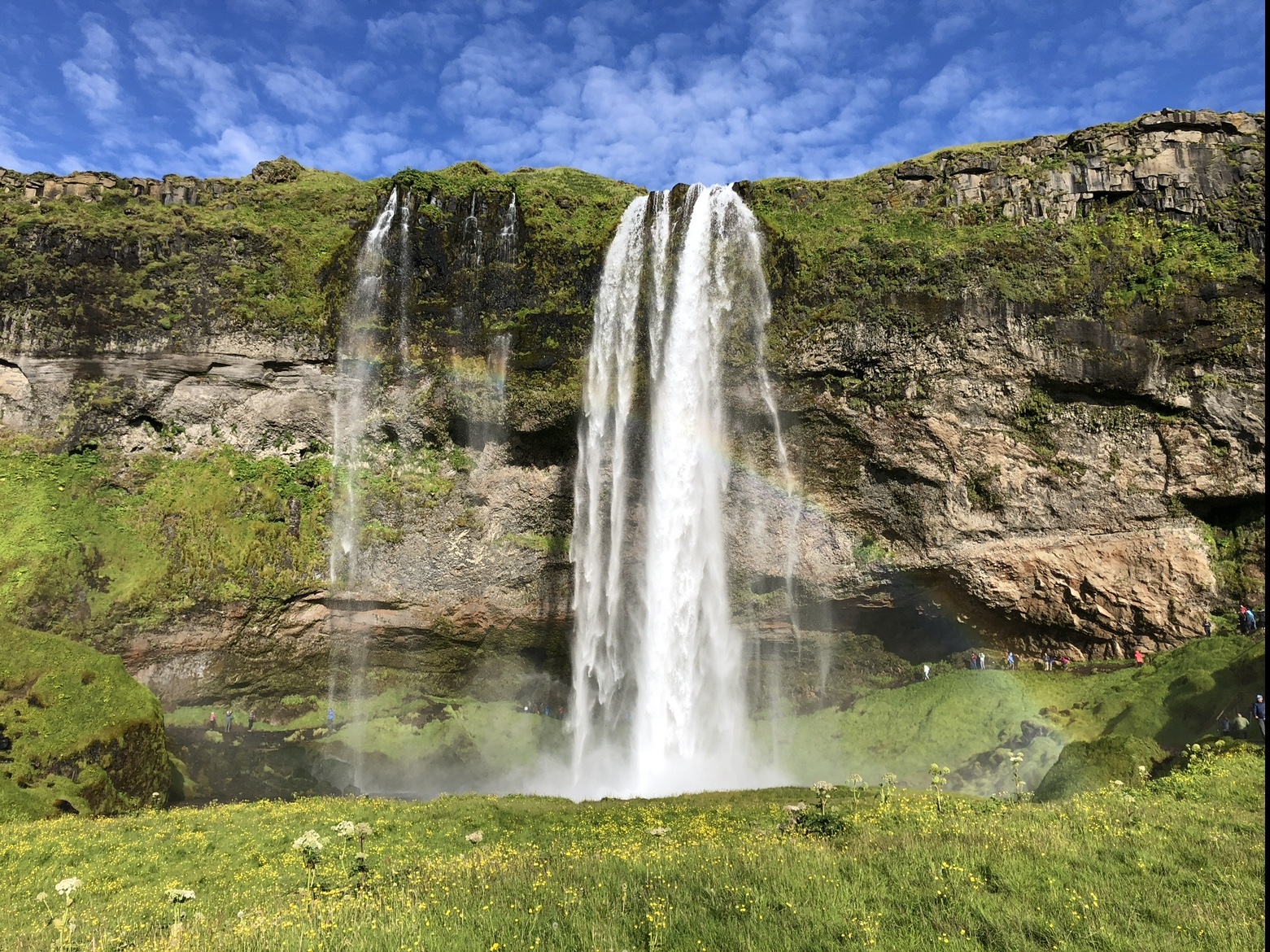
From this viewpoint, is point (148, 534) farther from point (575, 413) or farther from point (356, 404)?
point (575, 413)

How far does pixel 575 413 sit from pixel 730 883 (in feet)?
83.5

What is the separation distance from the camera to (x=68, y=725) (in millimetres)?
20125

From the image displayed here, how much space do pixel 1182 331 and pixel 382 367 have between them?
34746 millimetres

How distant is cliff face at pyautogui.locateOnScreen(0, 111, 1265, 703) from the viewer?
27.9 m

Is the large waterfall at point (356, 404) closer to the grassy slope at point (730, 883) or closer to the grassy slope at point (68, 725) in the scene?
the grassy slope at point (68, 725)

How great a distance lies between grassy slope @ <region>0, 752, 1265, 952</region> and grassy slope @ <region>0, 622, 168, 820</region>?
5067mm

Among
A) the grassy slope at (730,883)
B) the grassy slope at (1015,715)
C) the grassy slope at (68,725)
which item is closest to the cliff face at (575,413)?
the grassy slope at (1015,715)

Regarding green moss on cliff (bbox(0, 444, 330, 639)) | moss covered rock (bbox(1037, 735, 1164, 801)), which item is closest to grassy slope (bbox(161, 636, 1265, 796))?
moss covered rock (bbox(1037, 735, 1164, 801))

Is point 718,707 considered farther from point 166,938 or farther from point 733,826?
point 166,938

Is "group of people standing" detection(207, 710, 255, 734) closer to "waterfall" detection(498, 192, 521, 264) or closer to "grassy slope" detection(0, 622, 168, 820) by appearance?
"grassy slope" detection(0, 622, 168, 820)

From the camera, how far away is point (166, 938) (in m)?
7.84

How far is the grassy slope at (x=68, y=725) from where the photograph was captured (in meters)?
18.7

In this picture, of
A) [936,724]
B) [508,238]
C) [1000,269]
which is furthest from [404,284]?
[936,724]

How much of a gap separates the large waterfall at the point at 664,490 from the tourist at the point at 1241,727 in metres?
15.5
